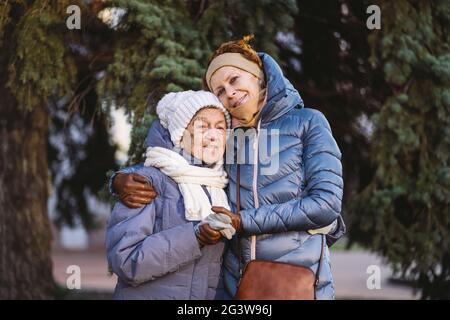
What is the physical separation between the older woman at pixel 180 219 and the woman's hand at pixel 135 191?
0.09ft

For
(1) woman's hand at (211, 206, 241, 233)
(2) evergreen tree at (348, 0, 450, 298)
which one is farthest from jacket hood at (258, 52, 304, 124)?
(2) evergreen tree at (348, 0, 450, 298)

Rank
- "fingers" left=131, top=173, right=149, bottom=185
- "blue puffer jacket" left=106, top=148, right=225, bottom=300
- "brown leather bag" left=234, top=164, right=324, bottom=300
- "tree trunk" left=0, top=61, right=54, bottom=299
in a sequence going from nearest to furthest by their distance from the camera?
"brown leather bag" left=234, top=164, right=324, bottom=300, "blue puffer jacket" left=106, top=148, right=225, bottom=300, "fingers" left=131, top=173, right=149, bottom=185, "tree trunk" left=0, top=61, right=54, bottom=299

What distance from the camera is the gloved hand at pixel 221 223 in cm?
293

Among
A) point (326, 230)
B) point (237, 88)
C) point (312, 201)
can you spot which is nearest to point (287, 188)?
point (312, 201)

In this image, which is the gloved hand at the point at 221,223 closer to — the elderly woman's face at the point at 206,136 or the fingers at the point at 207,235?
the fingers at the point at 207,235

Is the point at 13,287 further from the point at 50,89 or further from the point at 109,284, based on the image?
the point at 109,284

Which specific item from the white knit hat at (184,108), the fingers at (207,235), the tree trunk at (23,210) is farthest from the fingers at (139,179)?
the tree trunk at (23,210)

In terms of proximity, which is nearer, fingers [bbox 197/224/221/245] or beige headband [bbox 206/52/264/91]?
fingers [bbox 197/224/221/245]

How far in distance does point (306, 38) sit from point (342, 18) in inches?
22.5

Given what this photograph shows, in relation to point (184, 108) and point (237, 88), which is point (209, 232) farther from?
point (237, 88)

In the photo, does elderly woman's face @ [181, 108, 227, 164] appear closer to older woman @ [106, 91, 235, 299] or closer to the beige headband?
older woman @ [106, 91, 235, 299]

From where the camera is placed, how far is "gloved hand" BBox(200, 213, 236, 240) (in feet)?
9.61

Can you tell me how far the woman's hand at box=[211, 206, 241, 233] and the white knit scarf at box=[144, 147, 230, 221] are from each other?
6.6 inches
